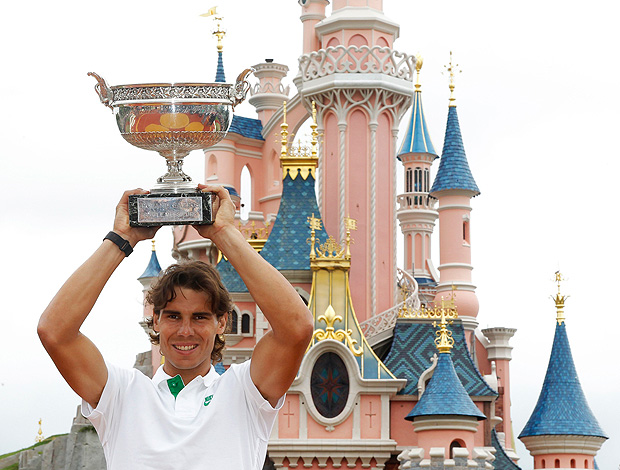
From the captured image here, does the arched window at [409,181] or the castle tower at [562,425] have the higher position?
the arched window at [409,181]

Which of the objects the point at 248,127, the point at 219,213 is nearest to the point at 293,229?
the point at 248,127

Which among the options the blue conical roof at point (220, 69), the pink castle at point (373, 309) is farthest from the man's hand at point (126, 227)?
the blue conical roof at point (220, 69)

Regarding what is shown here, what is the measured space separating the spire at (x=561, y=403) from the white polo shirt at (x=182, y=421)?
2671 centimetres

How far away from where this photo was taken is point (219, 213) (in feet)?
14.4

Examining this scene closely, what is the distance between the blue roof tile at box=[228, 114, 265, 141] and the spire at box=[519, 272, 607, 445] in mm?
10867

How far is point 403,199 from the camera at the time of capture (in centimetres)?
4719

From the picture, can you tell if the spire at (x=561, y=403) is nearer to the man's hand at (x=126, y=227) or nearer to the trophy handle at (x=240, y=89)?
the trophy handle at (x=240, y=89)

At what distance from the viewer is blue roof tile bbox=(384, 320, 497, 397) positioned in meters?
29.5

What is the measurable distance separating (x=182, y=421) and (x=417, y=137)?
4318 cm

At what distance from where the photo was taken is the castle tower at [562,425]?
30.3 metres

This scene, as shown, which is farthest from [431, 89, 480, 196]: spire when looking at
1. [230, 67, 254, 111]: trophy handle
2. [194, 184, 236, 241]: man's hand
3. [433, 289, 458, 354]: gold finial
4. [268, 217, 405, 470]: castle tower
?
[194, 184, 236, 241]: man's hand

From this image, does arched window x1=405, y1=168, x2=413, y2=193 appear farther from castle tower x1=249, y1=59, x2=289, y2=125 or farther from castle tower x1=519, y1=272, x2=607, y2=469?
castle tower x1=519, y1=272, x2=607, y2=469

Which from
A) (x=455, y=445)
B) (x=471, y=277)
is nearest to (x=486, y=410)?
(x=455, y=445)

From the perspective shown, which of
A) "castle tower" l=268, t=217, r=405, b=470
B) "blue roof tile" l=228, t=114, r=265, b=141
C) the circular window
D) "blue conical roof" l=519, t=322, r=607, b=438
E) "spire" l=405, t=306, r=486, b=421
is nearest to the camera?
"spire" l=405, t=306, r=486, b=421
